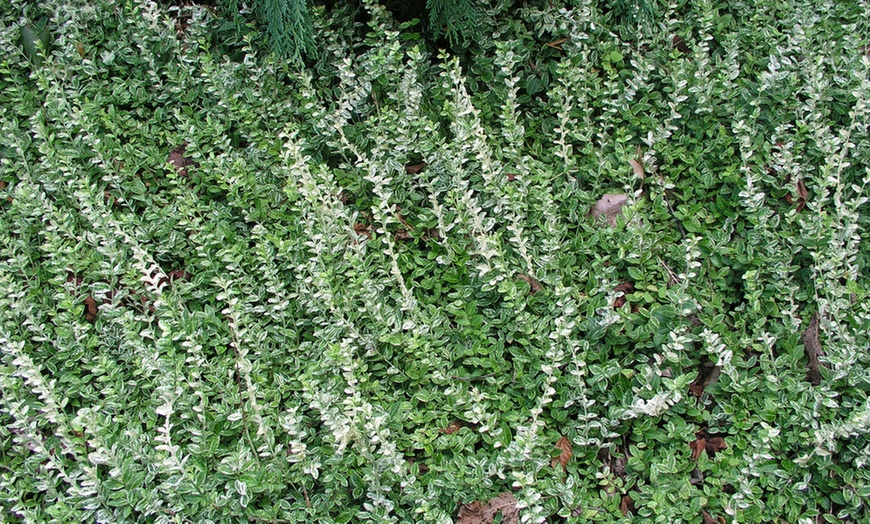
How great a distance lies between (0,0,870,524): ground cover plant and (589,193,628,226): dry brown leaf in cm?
1

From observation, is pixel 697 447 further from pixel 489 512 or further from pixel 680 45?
pixel 680 45

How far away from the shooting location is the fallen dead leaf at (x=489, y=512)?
2.26m

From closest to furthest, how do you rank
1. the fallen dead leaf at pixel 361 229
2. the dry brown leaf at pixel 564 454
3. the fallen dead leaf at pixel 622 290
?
→ the dry brown leaf at pixel 564 454 < the fallen dead leaf at pixel 622 290 < the fallen dead leaf at pixel 361 229

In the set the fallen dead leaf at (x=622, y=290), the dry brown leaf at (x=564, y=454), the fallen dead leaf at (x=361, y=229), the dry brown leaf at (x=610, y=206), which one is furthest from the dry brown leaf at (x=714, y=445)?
the fallen dead leaf at (x=361, y=229)

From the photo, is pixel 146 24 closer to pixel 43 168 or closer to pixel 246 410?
pixel 43 168

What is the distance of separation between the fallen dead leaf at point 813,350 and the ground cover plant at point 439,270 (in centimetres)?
2

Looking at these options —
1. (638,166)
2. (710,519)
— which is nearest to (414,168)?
(638,166)

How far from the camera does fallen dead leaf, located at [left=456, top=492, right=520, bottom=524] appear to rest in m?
2.26

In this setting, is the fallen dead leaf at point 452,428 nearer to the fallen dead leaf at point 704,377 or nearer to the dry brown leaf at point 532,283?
the dry brown leaf at point 532,283

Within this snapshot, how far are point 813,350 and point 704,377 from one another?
0.37 m

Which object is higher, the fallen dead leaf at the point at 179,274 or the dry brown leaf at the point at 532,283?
the fallen dead leaf at the point at 179,274

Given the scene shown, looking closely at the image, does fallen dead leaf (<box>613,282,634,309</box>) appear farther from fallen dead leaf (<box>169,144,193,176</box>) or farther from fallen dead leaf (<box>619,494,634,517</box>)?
fallen dead leaf (<box>169,144,193,176</box>)

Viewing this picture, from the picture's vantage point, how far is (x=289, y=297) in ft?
8.89

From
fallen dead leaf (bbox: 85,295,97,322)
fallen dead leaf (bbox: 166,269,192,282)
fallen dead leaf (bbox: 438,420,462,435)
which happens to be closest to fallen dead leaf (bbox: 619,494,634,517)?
fallen dead leaf (bbox: 438,420,462,435)
